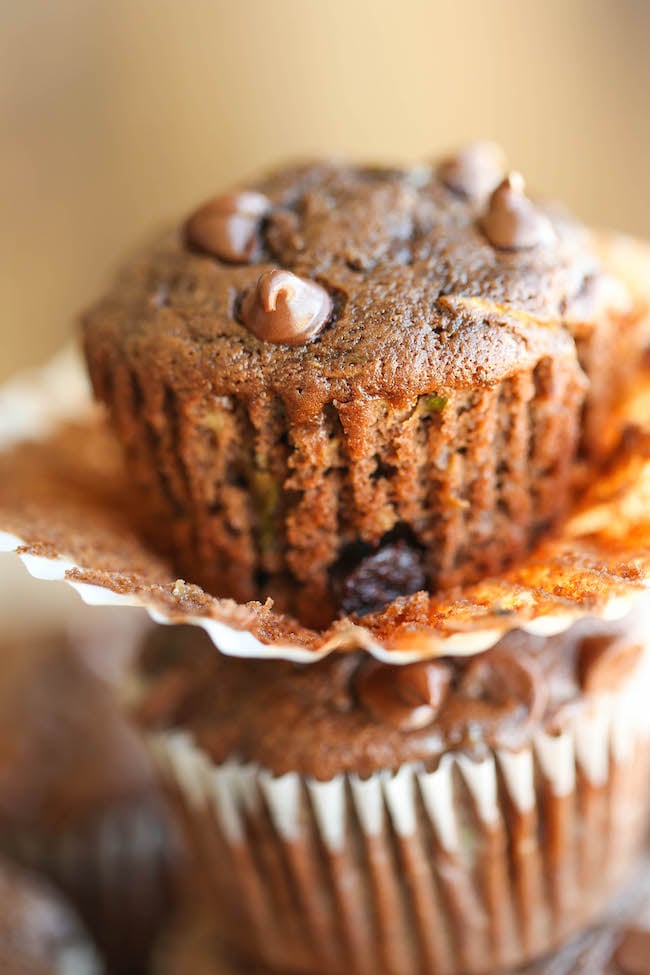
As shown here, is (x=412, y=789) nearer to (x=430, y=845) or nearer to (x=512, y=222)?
(x=430, y=845)

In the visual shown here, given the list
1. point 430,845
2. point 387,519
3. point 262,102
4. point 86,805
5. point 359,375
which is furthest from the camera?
point 262,102

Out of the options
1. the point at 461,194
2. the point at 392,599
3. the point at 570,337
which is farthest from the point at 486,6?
the point at 392,599

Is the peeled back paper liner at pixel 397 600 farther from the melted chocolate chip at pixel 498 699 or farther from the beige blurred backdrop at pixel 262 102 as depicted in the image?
the beige blurred backdrop at pixel 262 102

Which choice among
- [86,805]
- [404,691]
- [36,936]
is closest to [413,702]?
[404,691]

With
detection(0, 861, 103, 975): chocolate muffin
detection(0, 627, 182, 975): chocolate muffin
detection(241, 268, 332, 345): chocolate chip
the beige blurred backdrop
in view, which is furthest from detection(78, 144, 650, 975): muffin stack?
the beige blurred backdrop

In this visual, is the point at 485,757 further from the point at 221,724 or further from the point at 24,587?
the point at 24,587

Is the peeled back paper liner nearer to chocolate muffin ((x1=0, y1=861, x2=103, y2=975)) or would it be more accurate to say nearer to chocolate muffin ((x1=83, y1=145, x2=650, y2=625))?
chocolate muffin ((x1=83, y1=145, x2=650, y2=625))
